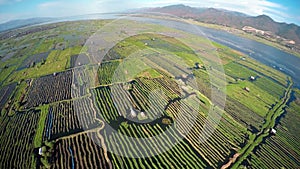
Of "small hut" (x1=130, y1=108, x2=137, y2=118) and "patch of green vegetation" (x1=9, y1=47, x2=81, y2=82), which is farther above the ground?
"patch of green vegetation" (x1=9, y1=47, x2=81, y2=82)

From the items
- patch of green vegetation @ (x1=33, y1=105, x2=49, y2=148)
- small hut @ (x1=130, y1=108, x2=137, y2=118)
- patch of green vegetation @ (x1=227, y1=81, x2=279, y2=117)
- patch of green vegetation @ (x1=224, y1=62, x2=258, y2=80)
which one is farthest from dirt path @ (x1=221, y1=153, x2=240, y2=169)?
patch of green vegetation @ (x1=224, y1=62, x2=258, y2=80)

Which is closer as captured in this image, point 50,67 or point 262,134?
point 262,134

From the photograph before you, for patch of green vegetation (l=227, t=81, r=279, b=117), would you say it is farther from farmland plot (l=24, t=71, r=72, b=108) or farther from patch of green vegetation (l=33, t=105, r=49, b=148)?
patch of green vegetation (l=33, t=105, r=49, b=148)

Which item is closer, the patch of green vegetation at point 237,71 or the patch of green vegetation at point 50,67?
the patch of green vegetation at point 50,67

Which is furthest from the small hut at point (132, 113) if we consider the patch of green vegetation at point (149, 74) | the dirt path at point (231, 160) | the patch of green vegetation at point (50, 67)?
the patch of green vegetation at point (50, 67)

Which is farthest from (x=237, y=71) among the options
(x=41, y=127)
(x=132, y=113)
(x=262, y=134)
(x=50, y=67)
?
(x=50, y=67)

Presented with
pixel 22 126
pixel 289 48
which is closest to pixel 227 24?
pixel 289 48

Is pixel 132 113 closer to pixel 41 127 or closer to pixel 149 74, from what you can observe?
pixel 41 127

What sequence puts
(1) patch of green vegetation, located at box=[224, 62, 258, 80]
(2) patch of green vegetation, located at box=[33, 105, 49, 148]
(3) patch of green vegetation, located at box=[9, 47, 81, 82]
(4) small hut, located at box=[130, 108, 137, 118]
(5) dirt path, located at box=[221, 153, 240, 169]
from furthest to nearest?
1. (1) patch of green vegetation, located at box=[224, 62, 258, 80]
2. (3) patch of green vegetation, located at box=[9, 47, 81, 82]
3. (4) small hut, located at box=[130, 108, 137, 118]
4. (2) patch of green vegetation, located at box=[33, 105, 49, 148]
5. (5) dirt path, located at box=[221, 153, 240, 169]

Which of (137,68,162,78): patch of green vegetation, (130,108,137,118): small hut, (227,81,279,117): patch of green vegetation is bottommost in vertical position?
(227,81,279,117): patch of green vegetation

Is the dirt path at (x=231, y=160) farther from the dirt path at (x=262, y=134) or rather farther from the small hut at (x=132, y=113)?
the small hut at (x=132, y=113)

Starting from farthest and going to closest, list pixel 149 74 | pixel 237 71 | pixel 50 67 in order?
pixel 237 71 → pixel 50 67 → pixel 149 74
